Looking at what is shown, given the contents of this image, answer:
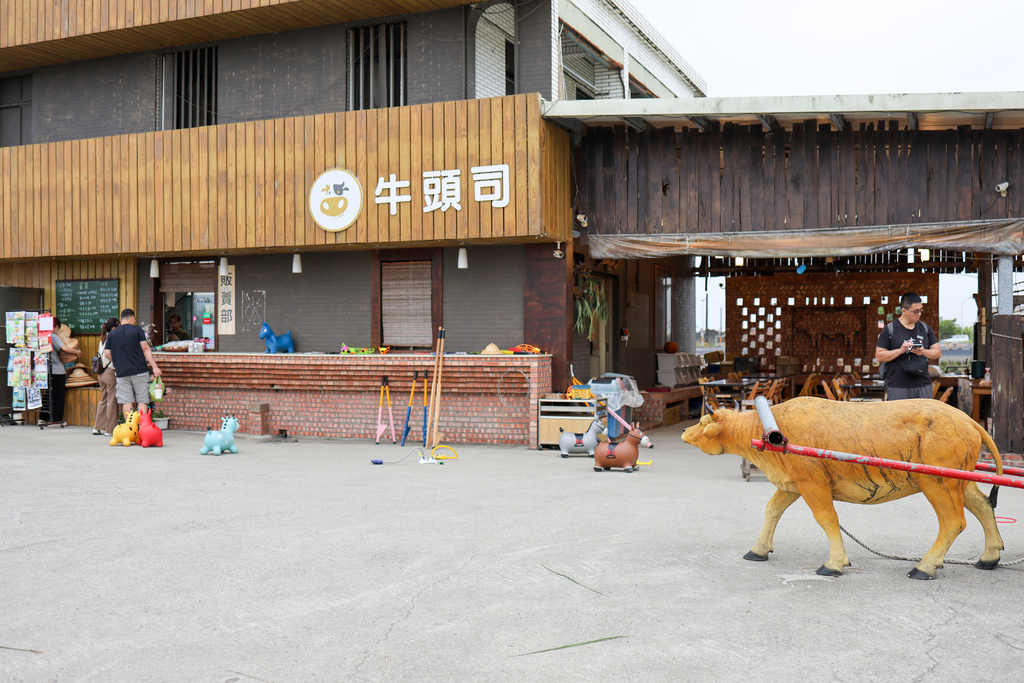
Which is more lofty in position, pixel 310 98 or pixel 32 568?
pixel 310 98

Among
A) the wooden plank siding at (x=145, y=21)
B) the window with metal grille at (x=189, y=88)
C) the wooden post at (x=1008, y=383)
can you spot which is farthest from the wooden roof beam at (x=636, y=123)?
the window with metal grille at (x=189, y=88)

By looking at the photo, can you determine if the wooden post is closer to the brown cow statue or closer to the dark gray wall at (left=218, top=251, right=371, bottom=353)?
the brown cow statue

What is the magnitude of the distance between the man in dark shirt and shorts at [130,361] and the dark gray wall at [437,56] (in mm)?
5215

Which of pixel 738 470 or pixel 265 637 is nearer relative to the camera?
pixel 265 637

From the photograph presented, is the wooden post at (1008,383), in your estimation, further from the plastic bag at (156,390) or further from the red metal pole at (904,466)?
the plastic bag at (156,390)

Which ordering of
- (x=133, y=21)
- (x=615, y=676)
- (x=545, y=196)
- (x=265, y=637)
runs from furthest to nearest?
(x=133, y=21), (x=545, y=196), (x=265, y=637), (x=615, y=676)

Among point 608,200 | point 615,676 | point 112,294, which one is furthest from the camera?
point 112,294

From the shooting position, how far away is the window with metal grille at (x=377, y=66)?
12.5 metres

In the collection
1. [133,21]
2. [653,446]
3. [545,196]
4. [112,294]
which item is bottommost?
[653,446]

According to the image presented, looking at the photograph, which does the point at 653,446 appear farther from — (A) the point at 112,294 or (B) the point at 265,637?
(A) the point at 112,294

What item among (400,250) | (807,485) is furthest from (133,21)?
(807,485)

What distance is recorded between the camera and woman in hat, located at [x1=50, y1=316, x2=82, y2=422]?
13891mm

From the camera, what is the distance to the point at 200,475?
8.91 metres

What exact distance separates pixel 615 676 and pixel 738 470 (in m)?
6.08
